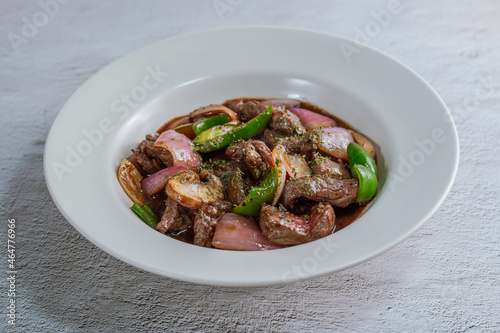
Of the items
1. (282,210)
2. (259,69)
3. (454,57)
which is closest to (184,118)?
(259,69)

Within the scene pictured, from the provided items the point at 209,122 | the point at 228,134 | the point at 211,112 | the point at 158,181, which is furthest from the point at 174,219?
the point at 211,112

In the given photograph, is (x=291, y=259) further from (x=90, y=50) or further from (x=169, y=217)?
(x=90, y=50)

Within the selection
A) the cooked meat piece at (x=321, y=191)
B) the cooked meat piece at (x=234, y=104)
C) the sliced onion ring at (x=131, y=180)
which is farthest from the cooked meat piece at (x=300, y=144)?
the sliced onion ring at (x=131, y=180)

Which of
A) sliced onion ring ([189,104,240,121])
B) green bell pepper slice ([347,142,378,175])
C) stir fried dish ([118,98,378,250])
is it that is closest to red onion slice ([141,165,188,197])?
Answer: stir fried dish ([118,98,378,250])

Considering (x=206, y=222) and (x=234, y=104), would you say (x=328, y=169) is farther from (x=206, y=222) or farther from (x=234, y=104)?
(x=234, y=104)

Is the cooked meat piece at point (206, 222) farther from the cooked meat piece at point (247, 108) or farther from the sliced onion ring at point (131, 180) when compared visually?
the cooked meat piece at point (247, 108)
